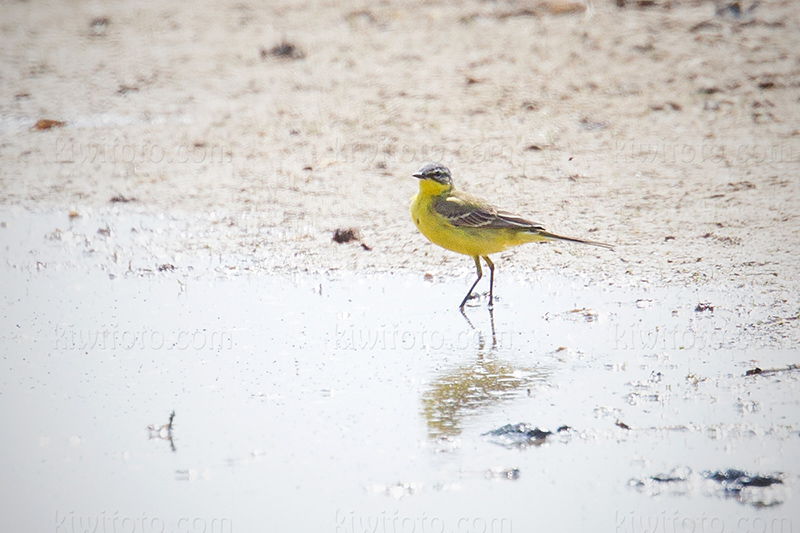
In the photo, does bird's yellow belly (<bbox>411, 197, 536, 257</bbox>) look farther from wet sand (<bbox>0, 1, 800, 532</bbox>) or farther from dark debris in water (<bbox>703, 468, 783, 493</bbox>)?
dark debris in water (<bbox>703, 468, 783, 493</bbox>)

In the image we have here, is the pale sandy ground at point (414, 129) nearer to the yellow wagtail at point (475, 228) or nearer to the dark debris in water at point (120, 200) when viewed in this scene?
the dark debris in water at point (120, 200)

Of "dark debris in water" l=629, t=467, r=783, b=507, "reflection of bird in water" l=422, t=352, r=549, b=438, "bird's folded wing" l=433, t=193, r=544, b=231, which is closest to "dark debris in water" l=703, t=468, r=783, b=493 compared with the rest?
"dark debris in water" l=629, t=467, r=783, b=507

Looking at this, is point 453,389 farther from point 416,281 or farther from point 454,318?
point 416,281

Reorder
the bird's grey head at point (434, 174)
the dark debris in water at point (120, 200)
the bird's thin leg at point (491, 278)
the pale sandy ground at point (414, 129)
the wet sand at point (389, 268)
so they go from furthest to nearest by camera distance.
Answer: the dark debris in water at point (120, 200) → the pale sandy ground at point (414, 129) → the bird's grey head at point (434, 174) → the bird's thin leg at point (491, 278) → the wet sand at point (389, 268)

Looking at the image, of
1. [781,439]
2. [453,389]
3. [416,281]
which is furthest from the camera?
[416,281]

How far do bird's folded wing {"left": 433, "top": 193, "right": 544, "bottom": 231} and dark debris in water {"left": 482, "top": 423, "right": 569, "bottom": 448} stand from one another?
244cm

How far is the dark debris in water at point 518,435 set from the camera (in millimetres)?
5000

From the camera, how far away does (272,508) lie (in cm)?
459

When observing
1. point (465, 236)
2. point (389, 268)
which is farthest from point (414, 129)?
point (465, 236)

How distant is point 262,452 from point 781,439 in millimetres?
2578

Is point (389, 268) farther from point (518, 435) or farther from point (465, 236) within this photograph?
point (518, 435)

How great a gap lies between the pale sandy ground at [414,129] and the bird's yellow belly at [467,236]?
0.51 metres

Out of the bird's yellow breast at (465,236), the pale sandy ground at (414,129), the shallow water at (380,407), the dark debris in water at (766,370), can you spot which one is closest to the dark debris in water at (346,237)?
the pale sandy ground at (414,129)

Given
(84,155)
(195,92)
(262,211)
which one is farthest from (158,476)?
(195,92)
